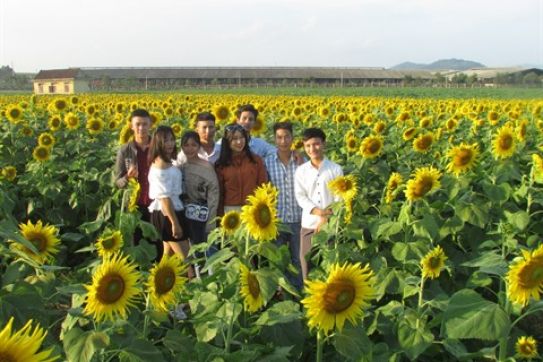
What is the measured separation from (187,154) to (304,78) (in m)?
72.2

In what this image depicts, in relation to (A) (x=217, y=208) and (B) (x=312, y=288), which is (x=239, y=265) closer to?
(B) (x=312, y=288)

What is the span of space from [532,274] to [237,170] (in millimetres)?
2819

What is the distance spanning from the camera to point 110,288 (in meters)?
2.12

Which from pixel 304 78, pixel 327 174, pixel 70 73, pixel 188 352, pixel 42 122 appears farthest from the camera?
pixel 304 78

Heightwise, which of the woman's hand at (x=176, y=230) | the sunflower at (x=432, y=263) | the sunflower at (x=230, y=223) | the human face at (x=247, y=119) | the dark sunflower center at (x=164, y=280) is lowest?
the woman's hand at (x=176, y=230)

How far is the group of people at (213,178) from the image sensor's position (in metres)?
4.59

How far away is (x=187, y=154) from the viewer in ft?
15.5

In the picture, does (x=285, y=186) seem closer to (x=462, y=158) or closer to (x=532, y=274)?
(x=462, y=158)

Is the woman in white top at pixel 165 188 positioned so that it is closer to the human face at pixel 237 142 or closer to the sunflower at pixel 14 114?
the human face at pixel 237 142

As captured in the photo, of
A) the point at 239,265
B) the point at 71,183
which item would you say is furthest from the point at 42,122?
the point at 239,265

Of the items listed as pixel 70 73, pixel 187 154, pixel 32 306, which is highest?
pixel 70 73

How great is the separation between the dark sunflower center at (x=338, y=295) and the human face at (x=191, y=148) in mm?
2750

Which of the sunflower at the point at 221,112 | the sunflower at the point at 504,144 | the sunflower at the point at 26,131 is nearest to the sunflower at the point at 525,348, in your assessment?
the sunflower at the point at 504,144

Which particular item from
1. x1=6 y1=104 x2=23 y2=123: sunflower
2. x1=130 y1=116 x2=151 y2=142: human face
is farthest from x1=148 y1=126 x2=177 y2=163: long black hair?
x1=6 y1=104 x2=23 y2=123: sunflower
